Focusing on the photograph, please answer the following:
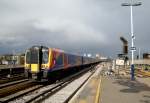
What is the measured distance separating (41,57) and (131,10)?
34.7ft

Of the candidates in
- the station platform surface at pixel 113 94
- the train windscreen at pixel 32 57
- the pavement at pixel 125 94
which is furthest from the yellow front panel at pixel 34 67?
the pavement at pixel 125 94

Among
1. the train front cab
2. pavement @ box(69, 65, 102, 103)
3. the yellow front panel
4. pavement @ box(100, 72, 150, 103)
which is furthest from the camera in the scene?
the yellow front panel

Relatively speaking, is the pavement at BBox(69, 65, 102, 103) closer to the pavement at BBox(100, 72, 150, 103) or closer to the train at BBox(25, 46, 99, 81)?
the pavement at BBox(100, 72, 150, 103)

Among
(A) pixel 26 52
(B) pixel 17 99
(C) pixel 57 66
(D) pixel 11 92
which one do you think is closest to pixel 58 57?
(C) pixel 57 66

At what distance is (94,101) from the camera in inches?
511

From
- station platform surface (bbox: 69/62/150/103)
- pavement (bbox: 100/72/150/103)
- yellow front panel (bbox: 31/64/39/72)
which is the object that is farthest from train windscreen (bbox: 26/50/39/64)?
pavement (bbox: 100/72/150/103)

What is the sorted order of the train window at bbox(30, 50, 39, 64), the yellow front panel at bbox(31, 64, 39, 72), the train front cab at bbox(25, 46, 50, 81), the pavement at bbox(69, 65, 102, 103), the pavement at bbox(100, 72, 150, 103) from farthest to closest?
1. the train window at bbox(30, 50, 39, 64)
2. the yellow front panel at bbox(31, 64, 39, 72)
3. the train front cab at bbox(25, 46, 50, 81)
4. the pavement at bbox(69, 65, 102, 103)
5. the pavement at bbox(100, 72, 150, 103)

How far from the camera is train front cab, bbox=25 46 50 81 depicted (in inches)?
910

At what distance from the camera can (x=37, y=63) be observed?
931 inches

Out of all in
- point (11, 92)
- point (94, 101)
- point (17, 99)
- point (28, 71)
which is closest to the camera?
point (94, 101)

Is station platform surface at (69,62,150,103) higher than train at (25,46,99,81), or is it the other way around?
train at (25,46,99,81)

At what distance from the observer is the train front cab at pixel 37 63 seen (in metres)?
23.1

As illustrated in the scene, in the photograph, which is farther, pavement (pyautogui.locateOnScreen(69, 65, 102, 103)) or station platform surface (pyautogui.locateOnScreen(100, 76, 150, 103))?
pavement (pyautogui.locateOnScreen(69, 65, 102, 103))

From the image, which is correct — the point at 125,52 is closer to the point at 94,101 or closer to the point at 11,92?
the point at 11,92
